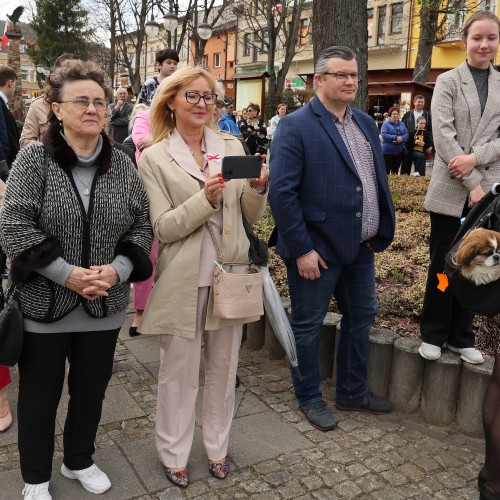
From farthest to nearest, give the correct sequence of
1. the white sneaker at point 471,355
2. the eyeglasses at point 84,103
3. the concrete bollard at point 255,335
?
the concrete bollard at point 255,335, the white sneaker at point 471,355, the eyeglasses at point 84,103

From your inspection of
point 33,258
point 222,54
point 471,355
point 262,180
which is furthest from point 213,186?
point 222,54

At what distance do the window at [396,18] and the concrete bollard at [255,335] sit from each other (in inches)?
1402

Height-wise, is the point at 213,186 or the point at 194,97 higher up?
the point at 194,97

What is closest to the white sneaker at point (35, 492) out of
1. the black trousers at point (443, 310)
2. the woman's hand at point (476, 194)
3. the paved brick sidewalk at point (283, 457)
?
the paved brick sidewalk at point (283, 457)

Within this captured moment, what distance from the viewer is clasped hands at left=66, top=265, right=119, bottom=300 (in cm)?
249

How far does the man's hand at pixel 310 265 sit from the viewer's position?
3350 millimetres

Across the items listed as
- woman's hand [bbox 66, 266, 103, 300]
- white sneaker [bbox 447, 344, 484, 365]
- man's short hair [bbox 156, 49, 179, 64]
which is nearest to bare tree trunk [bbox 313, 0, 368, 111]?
man's short hair [bbox 156, 49, 179, 64]

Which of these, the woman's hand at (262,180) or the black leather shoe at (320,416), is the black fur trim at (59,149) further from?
the black leather shoe at (320,416)

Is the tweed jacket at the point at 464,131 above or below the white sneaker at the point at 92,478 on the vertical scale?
above

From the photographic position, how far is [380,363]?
153 inches

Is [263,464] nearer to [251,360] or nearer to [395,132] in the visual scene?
[251,360]

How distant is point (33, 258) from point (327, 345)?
2.36m

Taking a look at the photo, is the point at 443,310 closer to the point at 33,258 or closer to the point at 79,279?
the point at 79,279

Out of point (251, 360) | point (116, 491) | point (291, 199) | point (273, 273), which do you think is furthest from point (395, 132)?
point (116, 491)
